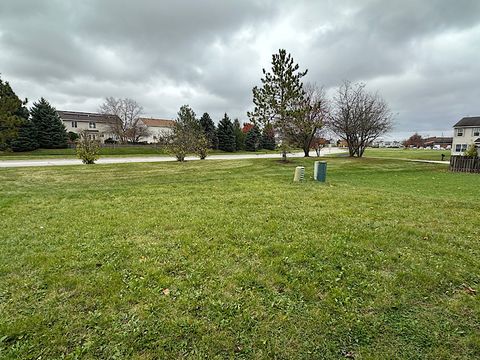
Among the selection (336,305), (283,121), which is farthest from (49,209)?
(283,121)

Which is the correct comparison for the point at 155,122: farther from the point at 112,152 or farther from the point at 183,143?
the point at 183,143

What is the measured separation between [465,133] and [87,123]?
7258 cm

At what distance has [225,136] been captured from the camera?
155ft

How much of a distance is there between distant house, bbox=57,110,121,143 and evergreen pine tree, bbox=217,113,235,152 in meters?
23.3

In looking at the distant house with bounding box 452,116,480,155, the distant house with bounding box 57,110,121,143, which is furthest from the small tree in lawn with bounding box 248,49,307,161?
the distant house with bounding box 57,110,121,143

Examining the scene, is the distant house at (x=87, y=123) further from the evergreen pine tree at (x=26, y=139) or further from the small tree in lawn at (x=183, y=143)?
the small tree in lawn at (x=183, y=143)

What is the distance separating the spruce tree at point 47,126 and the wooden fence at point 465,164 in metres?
44.3

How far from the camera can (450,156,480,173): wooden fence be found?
1761 cm

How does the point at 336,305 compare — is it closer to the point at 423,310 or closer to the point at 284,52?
the point at 423,310

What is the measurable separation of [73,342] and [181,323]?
0.88m

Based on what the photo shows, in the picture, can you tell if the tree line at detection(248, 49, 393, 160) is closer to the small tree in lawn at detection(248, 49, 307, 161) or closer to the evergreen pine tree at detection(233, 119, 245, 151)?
the small tree in lawn at detection(248, 49, 307, 161)

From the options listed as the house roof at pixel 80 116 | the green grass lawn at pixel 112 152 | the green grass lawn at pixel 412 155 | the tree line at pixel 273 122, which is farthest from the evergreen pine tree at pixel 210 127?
the green grass lawn at pixel 412 155

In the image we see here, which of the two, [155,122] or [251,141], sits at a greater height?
[155,122]

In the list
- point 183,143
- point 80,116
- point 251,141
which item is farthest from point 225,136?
point 80,116
